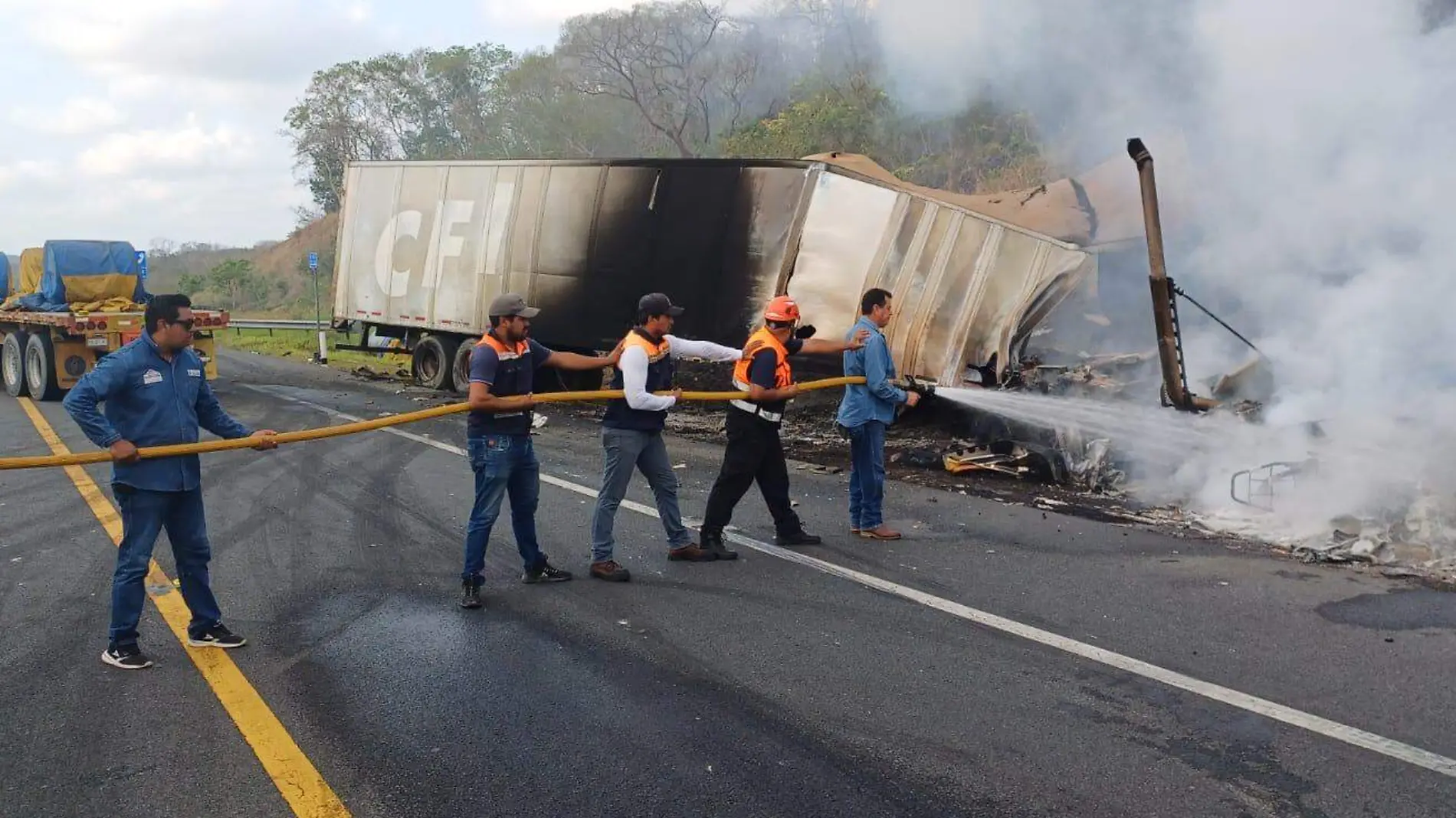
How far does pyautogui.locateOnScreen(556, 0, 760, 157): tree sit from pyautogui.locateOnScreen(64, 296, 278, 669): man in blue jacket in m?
30.4

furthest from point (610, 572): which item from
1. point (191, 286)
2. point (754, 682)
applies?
point (191, 286)

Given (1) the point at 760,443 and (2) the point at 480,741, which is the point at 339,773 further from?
(1) the point at 760,443

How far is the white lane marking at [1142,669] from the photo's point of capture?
3.89 metres

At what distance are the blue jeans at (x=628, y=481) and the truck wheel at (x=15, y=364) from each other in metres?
13.9

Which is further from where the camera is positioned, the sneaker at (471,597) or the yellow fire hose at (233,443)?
the sneaker at (471,597)

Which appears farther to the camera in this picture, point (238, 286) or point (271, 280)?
point (271, 280)

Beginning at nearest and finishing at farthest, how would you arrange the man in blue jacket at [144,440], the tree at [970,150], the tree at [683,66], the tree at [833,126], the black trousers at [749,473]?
the man in blue jacket at [144,440] → the black trousers at [749,473] → the tree at [970,150] → the tree at [833,126] → the tree at [683,66]

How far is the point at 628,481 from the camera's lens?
641cm

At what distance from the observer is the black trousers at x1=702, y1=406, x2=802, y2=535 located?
680 cm

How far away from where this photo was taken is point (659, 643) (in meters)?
5.15

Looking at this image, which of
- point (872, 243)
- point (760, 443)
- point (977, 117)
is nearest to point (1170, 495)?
point (760, 443)

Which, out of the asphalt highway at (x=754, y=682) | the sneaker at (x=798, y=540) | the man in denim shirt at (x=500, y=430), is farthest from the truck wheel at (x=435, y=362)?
the man in denim shirt at (x=500, y=430)

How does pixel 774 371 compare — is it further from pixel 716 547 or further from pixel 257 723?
pixel 257 723

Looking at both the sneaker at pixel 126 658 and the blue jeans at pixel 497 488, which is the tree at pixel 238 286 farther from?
the sneaker at pixel 126 658
